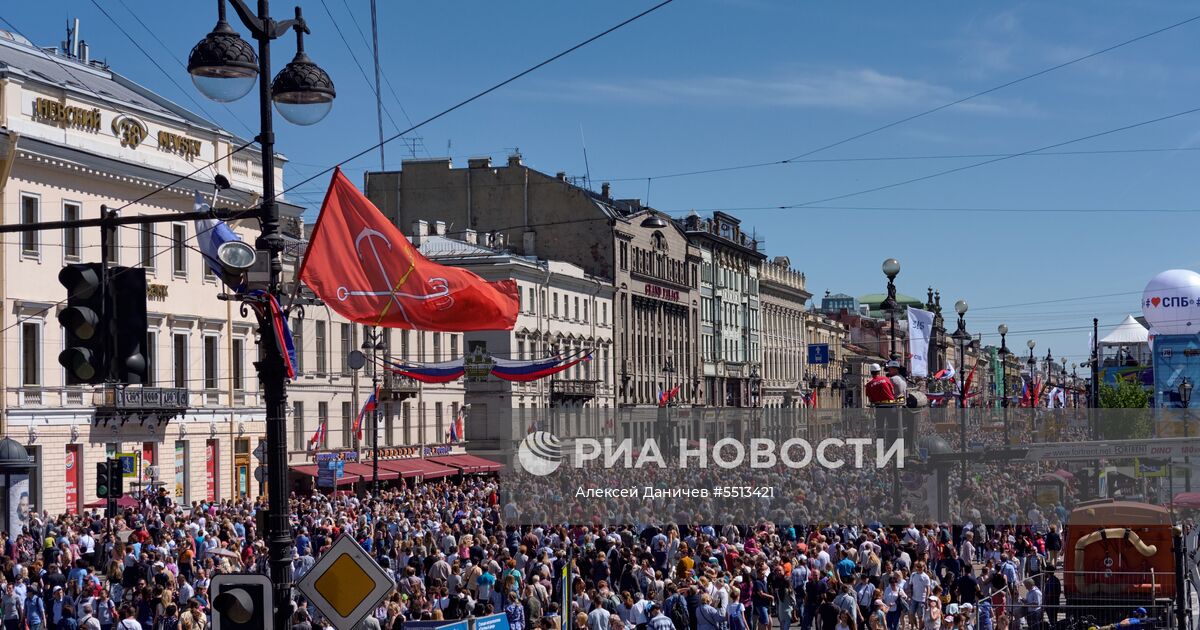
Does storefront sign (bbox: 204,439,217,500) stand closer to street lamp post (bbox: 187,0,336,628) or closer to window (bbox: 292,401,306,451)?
window (bbox: 292,401,306,451)

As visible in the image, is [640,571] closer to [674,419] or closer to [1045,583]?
[1045,583]

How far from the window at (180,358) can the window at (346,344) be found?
461 inches

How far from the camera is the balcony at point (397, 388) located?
5884 cm

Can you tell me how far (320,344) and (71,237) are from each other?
16.3 metres

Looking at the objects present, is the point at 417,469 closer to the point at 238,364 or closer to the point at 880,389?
the point at 238,364

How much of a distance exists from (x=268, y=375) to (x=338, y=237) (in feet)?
9.23

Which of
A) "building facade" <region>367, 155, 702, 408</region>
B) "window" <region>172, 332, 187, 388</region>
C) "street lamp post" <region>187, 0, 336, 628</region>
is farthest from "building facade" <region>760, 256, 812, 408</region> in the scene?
"street lamp post" <region>187, 0, 336, 628</region>

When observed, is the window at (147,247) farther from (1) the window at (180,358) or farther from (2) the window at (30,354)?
(2) the window at (30,354)

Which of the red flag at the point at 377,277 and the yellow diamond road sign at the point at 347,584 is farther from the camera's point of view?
the red flag at the point at 377,277

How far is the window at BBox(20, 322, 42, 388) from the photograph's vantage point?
38.9 metres

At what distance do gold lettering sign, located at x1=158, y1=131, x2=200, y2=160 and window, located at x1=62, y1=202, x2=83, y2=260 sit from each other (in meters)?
4.26

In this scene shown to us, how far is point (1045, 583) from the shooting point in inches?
891

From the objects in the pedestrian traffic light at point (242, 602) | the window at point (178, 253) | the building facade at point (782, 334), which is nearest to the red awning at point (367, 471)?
the window at point (178, 253)

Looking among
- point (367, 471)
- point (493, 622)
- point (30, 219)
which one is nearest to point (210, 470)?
point (367, 471)
